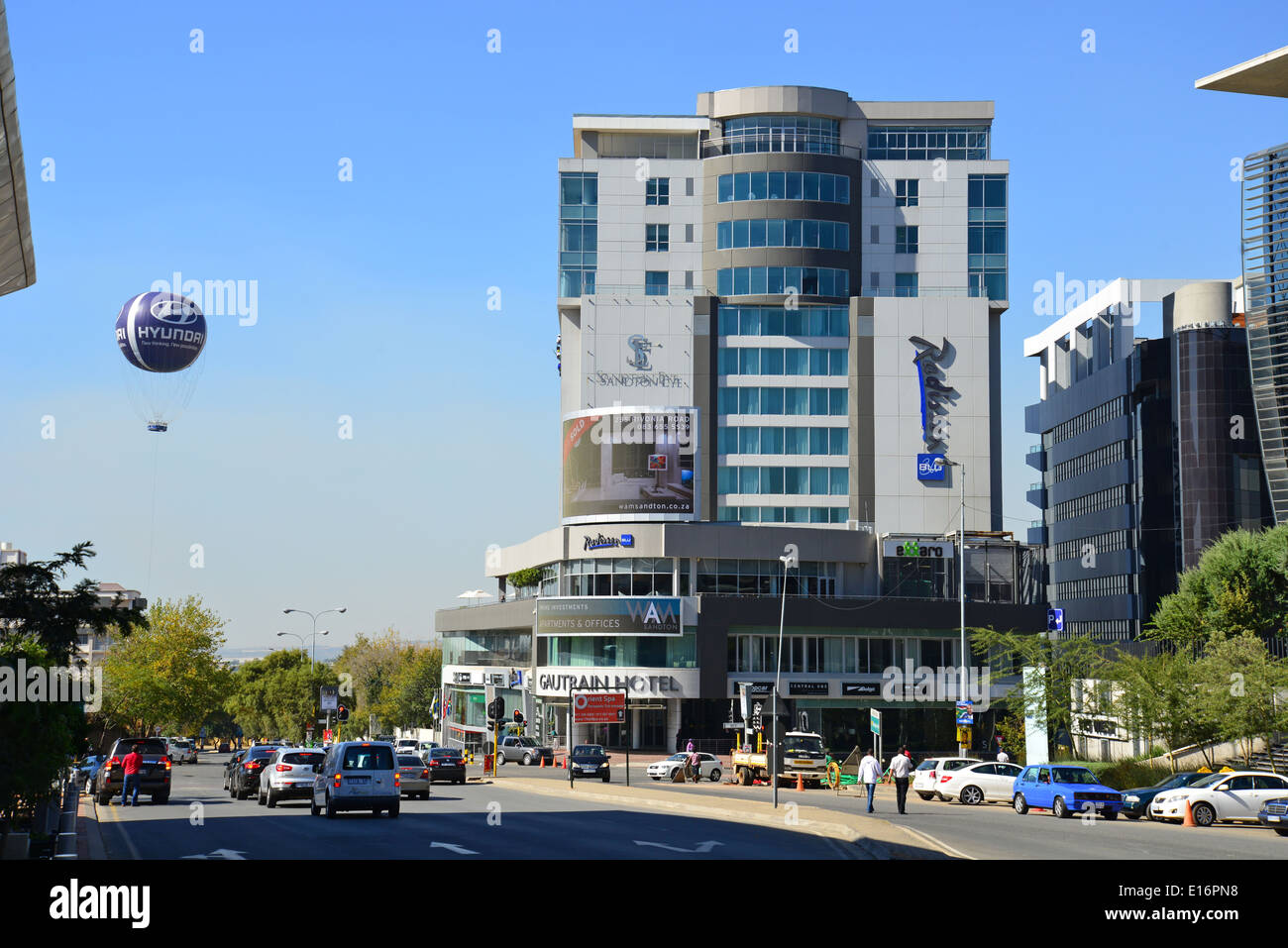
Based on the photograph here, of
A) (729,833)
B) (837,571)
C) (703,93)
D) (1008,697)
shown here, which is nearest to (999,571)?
(837,571)

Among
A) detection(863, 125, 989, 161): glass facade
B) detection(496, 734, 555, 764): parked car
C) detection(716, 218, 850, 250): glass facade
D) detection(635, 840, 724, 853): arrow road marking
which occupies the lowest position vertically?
detection(496, 734, 555, 764): parked car

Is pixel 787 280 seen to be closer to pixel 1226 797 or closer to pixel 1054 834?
pixel 1226 797

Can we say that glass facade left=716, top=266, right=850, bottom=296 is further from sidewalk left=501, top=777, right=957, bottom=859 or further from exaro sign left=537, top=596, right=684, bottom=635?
sidewalk left=501, top=777, right=957, bottom=859

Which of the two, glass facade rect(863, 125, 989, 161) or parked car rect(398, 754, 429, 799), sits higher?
glass facade rect(863, 125, 989, 161)

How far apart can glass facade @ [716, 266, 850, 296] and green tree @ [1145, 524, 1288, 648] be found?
3515 cm

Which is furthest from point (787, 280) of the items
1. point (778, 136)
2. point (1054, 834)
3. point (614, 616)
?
point (1054, 834)

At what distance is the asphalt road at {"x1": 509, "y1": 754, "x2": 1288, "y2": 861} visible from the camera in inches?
989

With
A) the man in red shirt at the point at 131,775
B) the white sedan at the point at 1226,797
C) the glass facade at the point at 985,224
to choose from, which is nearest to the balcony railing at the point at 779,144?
the glass facade at the point at 985,224

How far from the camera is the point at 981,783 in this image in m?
45.3

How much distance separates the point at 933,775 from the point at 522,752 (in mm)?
37495

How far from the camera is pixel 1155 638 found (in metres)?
68.9

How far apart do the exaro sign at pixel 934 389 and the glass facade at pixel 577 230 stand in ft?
79.8

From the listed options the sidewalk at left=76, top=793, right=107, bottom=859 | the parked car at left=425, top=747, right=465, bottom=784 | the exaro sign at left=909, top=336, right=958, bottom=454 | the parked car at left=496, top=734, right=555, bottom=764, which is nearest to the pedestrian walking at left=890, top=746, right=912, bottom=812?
the sidewalk at left=76, top=793, right=107, bottom=859
